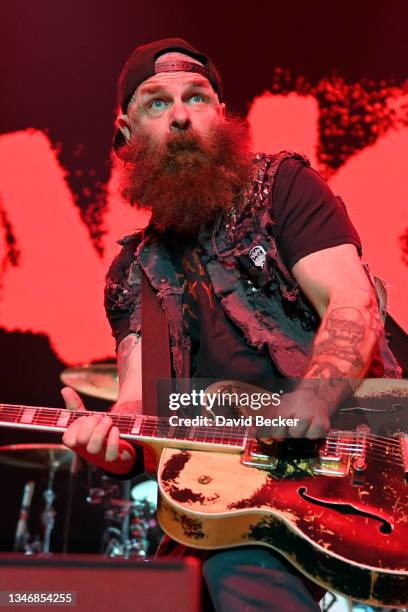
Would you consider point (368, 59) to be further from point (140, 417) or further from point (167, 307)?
point (140, 417)

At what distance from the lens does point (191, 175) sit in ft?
7.77

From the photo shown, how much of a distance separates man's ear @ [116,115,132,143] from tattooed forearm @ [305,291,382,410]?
115cm

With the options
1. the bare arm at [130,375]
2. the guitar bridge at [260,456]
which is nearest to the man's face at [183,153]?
the bare arm at [130,375]

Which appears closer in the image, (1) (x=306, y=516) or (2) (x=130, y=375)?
(1) (x=306, y=516)

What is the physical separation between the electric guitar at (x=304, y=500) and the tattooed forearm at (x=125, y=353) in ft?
1.91

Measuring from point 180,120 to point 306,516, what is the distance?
1349 millimetres

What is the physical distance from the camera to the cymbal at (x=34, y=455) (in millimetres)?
4449

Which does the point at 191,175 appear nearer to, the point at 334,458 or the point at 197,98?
the point at 197,98

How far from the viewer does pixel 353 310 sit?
1854mm

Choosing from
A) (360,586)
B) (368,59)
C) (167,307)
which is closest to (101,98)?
(368,59)

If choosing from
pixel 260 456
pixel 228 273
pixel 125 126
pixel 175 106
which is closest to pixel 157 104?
pixel 175 106

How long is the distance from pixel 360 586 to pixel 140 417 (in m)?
0.68

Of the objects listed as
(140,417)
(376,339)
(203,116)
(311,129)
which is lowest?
(140,417)

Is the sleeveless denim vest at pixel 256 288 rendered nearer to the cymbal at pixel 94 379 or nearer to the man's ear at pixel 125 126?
the man's ear at pixel 125 126
